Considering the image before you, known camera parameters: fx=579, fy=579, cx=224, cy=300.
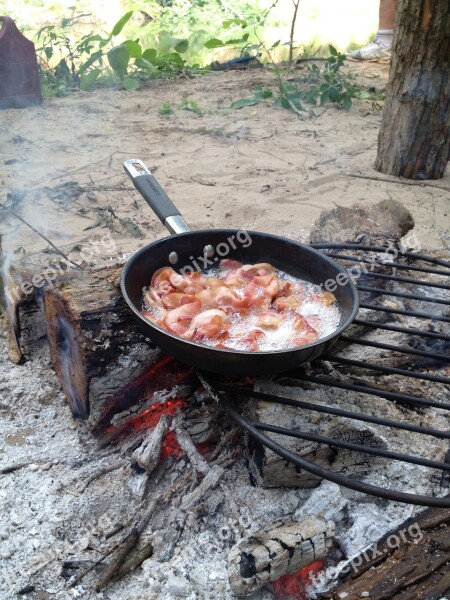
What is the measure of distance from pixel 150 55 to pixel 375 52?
3.69 meters

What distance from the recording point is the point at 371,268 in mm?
2924

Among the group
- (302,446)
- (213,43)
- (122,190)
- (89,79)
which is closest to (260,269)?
(302,446)

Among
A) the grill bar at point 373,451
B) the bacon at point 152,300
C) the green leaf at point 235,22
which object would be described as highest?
the green leaf at point 235,22

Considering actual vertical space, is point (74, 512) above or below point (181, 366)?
below

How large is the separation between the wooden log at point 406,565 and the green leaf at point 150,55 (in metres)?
7.84

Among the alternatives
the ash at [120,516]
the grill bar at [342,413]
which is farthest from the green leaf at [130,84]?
the grill bar at [342,413]

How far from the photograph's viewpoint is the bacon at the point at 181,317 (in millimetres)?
Result: 2164

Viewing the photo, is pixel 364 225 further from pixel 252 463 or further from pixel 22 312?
pixel 22 312

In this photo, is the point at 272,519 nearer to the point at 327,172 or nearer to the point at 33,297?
the point at 33,297

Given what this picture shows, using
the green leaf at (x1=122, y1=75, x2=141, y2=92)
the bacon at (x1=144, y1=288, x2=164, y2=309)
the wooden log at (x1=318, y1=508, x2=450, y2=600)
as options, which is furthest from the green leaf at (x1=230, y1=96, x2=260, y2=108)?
the wooden log at (x1=318, y1=508, x2=450, y2=600)

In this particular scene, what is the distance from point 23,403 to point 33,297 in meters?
0.49

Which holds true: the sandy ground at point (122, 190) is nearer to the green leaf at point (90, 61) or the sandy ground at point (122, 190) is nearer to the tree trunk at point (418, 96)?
the tree trunk at point (418, 96)

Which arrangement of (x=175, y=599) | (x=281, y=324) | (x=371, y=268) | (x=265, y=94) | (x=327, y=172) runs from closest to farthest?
(x=175, y=599) < (x=281, y=324) < (x=371, y=268) < (x=327, y=172) < (x=265, y=94)

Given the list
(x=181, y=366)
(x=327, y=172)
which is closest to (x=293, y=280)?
(x=181, y=366)
